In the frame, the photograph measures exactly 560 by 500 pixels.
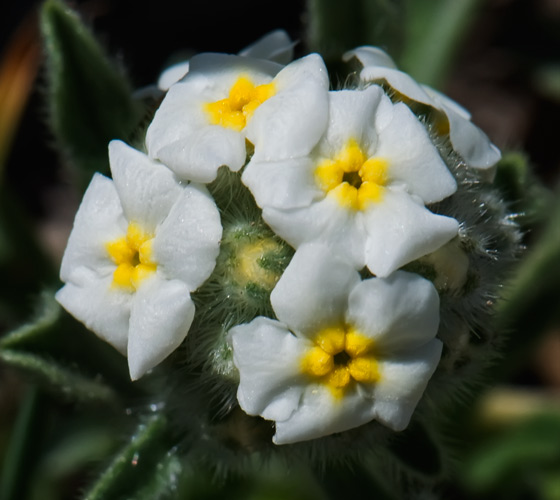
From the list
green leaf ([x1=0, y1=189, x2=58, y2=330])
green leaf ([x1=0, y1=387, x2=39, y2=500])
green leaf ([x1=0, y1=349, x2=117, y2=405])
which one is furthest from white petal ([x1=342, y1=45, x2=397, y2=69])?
green leaf ([x1=0, y1=189, x2=58, y2=330])

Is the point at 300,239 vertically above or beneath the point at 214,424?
above

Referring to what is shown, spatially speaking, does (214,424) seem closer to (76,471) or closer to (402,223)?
(402,223)

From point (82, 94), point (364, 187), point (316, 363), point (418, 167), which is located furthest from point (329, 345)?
point (82, 94)

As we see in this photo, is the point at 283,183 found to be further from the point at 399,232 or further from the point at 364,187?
the point at 399,232

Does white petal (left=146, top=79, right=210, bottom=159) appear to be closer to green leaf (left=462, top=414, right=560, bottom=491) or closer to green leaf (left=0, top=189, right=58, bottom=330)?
green leaf (left=0, top=189, right=58, bottom=330)

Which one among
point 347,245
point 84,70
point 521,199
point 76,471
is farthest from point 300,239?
point 76,471

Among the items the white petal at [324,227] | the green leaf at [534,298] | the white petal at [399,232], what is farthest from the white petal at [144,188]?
the green leaf at [534,298]
